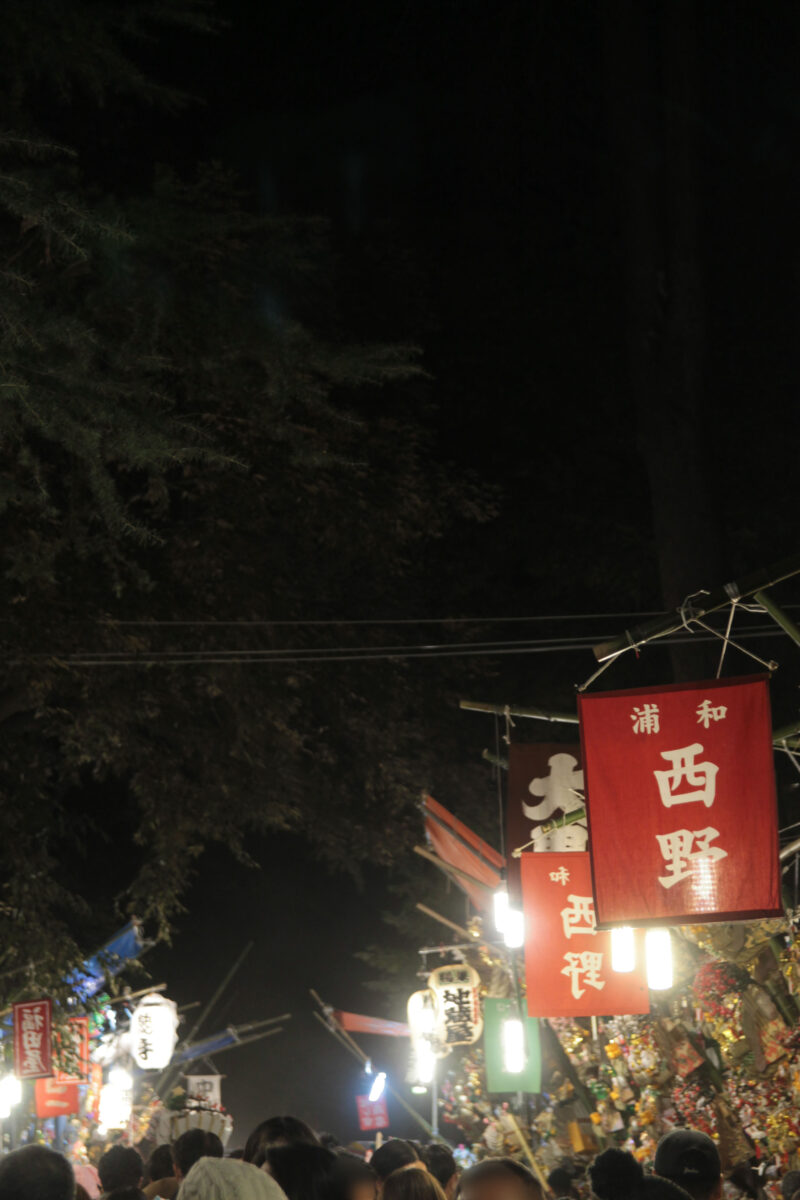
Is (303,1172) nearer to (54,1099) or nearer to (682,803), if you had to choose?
(682,803)

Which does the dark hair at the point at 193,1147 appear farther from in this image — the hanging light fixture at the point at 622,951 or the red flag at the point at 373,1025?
the red flag at the point at 373,1025

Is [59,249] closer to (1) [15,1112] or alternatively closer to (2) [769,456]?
(2) [769,456]

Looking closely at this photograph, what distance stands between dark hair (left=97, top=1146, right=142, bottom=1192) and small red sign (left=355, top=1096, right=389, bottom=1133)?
24.9 metres

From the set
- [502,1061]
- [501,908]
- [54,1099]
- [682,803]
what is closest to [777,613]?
[682,803]

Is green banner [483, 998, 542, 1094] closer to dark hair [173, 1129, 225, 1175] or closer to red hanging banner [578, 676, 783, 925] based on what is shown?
red hanging banner [578, 676, 783, 925]

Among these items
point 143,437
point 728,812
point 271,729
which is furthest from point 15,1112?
point 728,812

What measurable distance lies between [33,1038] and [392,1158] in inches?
422

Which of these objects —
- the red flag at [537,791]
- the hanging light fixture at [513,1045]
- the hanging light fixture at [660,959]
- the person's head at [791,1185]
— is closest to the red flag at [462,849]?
the hanging light fixture at [513,1045]

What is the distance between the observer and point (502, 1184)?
4.16 metres

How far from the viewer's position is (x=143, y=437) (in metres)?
11.2

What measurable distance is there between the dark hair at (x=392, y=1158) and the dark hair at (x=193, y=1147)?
31.9 inches

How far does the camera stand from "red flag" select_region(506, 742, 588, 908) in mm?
11023

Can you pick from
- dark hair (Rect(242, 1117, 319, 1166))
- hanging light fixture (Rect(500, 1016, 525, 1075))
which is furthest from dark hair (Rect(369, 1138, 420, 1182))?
hanging light fixture (Rect(500, 1016, 525, 1075))

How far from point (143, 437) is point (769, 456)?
32.9 ft
